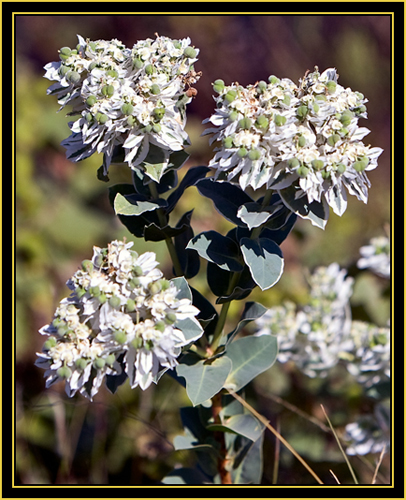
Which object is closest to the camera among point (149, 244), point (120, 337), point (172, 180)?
point (120, 337)

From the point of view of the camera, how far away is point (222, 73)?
436 centimetres

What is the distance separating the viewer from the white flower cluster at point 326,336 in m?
1.99

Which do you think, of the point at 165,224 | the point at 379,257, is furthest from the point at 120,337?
the point at 379,257

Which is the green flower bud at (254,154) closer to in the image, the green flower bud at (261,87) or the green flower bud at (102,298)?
the green flower bud at (261,87)

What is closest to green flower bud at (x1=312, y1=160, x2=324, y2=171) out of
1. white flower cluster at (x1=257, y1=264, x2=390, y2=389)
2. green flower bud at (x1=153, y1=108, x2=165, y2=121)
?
green flower bud at (x1=153, y1=108, x2=165, y2=121)

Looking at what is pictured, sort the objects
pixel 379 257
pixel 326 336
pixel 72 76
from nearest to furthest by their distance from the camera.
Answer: pixel 72 76
pixel 326 336
pixel 379 257

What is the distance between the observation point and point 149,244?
2.85 m

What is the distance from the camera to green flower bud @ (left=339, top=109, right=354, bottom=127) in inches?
40.4

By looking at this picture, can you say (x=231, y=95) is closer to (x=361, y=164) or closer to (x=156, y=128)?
(x=156, y=128)

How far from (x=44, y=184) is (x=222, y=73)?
188 centimetres

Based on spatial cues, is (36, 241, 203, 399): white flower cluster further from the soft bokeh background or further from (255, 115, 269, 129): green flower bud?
the soft bokeh background

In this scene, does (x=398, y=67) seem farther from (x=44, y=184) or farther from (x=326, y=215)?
(x=44, y=184)

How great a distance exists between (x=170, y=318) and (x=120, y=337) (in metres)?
0.11

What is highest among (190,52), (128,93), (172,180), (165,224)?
(190,52)
